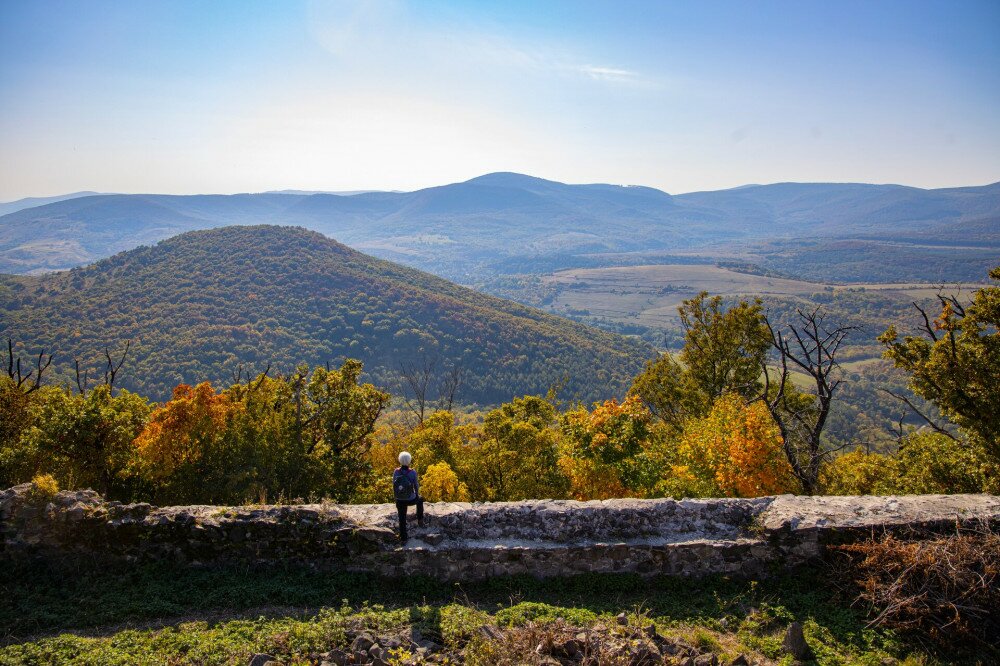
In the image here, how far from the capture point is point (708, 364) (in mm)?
20844

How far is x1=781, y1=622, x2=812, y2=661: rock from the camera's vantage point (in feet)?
22.4

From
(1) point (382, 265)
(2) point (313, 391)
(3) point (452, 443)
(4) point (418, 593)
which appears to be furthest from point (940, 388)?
(1) point (382, 265)

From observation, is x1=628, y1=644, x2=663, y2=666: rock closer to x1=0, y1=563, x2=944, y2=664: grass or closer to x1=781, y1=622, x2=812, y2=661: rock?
x1=0, y1=563, x2=944, y2=664: grass

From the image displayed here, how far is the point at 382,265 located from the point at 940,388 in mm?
162001

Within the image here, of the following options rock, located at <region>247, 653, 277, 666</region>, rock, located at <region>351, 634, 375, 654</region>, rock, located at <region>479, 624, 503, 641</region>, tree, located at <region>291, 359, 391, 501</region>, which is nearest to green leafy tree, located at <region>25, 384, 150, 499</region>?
tree, located at <region>291, 359, 391, 501</region>

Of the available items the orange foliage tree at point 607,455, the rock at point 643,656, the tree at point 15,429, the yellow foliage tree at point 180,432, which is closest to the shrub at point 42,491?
the yellow foliage tree at point 180,432

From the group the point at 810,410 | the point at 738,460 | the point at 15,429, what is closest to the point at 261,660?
the point at 738,460

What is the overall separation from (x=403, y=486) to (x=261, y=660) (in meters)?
3.13

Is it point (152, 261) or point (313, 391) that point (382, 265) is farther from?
point (313, 391)

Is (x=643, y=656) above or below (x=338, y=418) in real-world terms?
below

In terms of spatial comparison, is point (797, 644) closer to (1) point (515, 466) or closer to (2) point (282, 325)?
(1) point (515, 466)

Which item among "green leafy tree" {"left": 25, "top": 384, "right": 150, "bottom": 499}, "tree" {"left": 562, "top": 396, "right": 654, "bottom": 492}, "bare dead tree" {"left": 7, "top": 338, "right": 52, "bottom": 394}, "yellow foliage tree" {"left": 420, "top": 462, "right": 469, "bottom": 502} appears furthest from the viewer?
"bare dead tree" {"left": 7, "top": 338, "right": 52, "bottom": 394}

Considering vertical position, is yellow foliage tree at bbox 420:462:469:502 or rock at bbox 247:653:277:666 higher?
rock at bbox 247:653:277:666

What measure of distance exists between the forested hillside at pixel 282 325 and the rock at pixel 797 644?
80628mm
